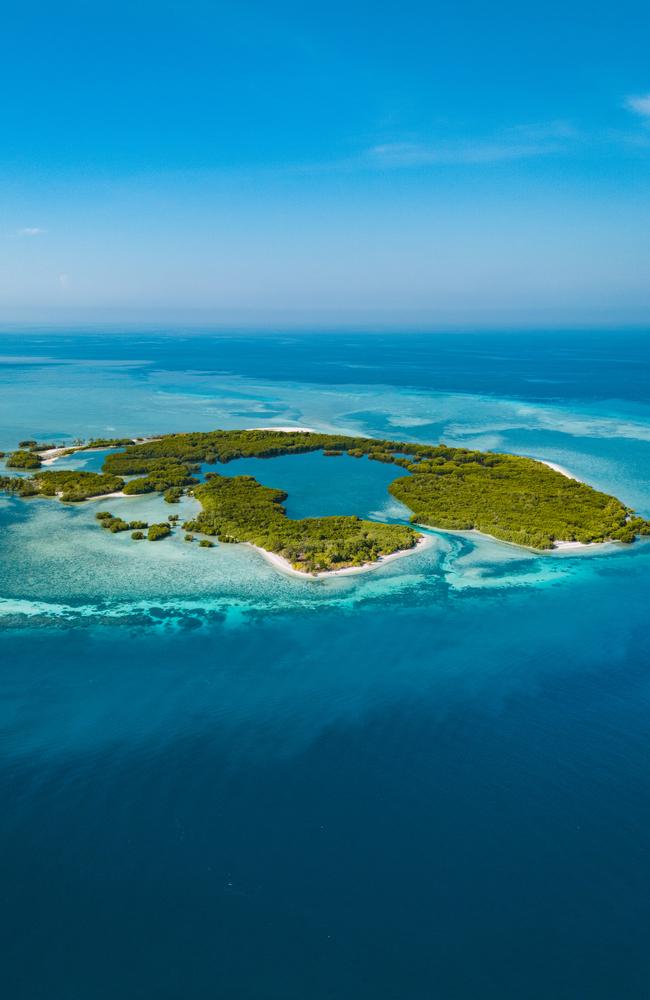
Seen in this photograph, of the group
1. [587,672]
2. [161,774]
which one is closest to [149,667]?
[161,774]

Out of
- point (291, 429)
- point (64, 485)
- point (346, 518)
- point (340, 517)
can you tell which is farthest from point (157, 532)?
point (291, 429)

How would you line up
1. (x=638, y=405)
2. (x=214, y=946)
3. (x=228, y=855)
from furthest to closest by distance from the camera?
(x=638, y=405)
(x=228, y=855)
(x=214, y=946)

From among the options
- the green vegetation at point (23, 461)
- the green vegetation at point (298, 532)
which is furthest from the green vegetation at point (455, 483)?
the green vegetation at point (23, 461)

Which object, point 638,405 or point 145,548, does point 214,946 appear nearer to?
point 145,548

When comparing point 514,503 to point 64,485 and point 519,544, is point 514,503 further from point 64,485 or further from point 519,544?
point 64,485

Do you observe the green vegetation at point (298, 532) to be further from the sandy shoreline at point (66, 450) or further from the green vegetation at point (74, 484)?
the sandy shoreline at point (66, 450)
